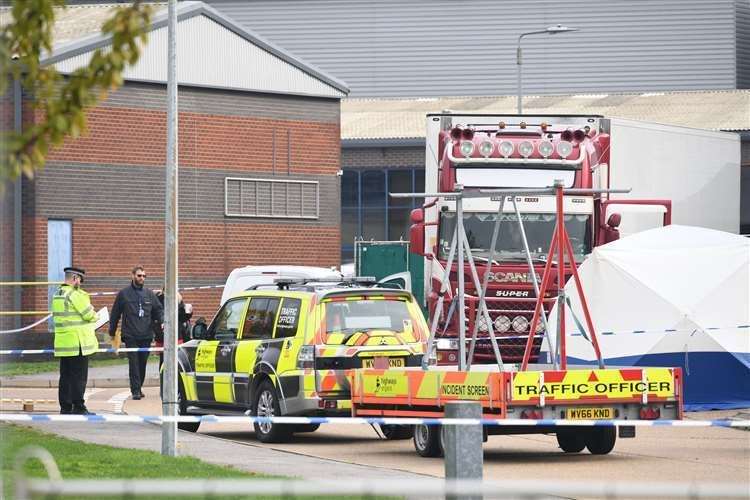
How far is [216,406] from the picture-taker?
18438 mm

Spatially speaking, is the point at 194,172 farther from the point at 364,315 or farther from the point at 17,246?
the point at 364,315

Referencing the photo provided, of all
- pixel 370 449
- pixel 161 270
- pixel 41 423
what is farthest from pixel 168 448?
pixel 161 270

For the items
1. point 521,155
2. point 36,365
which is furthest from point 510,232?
point 36,365

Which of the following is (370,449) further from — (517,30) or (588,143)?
(517,30)

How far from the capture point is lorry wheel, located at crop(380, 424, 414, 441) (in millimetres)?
17672

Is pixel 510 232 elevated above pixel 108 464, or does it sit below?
above

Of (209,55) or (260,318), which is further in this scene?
(209,55)

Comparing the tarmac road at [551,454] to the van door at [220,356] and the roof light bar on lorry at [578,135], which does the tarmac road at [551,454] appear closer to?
the van door at [220,356]

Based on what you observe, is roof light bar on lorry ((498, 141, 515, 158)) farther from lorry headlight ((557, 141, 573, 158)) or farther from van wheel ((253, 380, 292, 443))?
van wheel ((253, 380, 292, 443))

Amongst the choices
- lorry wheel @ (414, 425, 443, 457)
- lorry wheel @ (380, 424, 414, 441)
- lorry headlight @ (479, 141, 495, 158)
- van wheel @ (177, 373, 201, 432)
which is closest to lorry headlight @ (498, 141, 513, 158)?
lorry headlight @ (479, 141, 495, 158)

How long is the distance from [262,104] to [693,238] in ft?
68.3

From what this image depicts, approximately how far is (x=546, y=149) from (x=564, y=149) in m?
0.25

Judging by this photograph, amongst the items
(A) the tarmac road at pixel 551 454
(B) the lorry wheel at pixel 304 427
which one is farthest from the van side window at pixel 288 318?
(A) the tarmac road at pixel 551 454

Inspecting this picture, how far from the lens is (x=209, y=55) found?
133 feet
